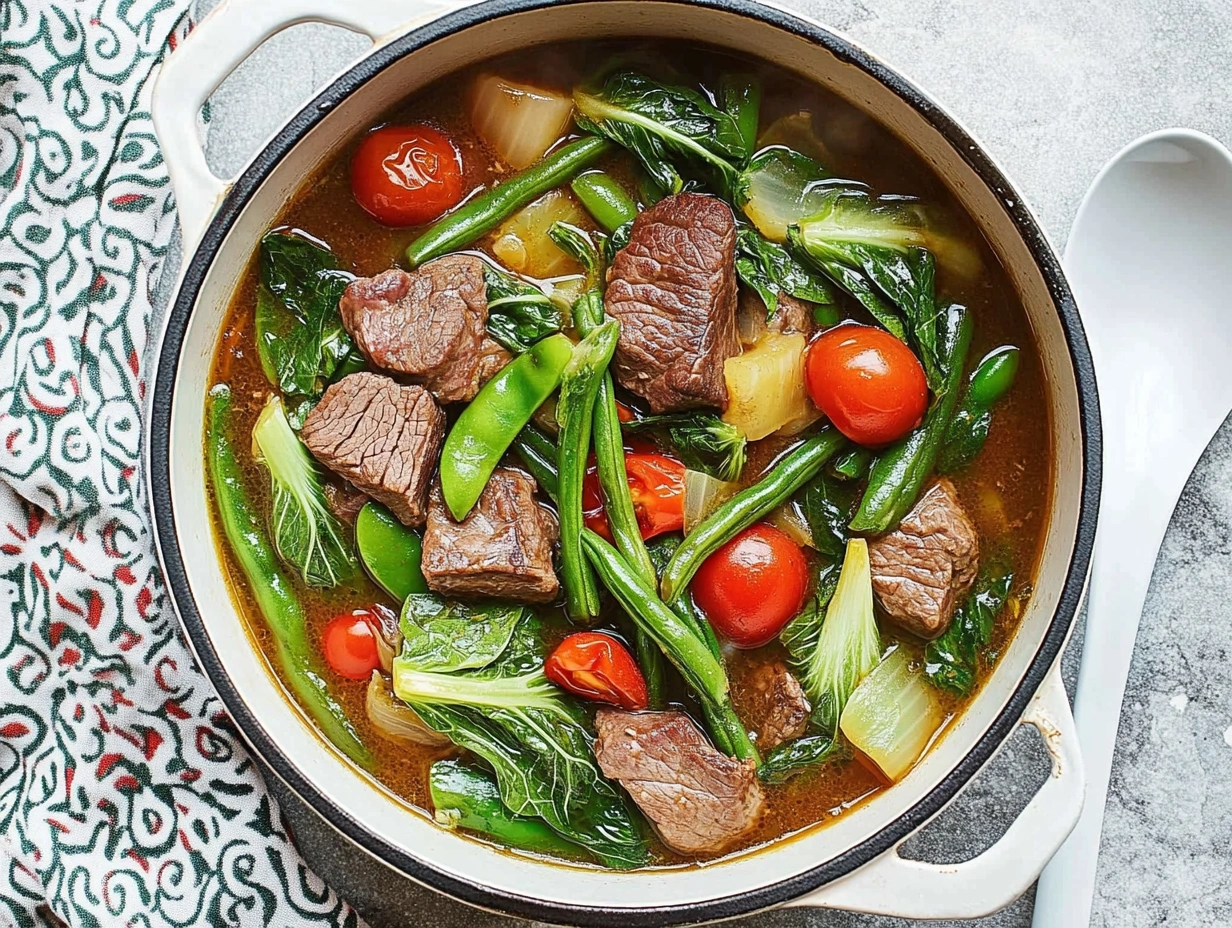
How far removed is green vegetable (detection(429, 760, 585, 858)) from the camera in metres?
2.52

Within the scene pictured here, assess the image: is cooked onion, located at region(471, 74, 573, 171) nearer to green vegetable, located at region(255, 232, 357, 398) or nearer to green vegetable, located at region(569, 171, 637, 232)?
green vegetable, located at region(569, 171, 637, 232)

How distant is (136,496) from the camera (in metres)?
2.61

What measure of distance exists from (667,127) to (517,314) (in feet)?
1.63

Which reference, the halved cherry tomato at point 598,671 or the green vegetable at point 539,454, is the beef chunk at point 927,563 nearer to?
the halved cherry tomato at point 598,671

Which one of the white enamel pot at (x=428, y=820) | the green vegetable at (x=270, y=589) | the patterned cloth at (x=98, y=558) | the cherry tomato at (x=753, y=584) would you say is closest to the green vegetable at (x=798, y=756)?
the white enamel pot at (x=428, y=820)

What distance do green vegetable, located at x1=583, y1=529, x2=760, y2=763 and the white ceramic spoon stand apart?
813mm

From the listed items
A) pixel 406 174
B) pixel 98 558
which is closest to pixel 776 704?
pixel 406 174

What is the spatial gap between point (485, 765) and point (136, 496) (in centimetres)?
97

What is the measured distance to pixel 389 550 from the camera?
2.51m

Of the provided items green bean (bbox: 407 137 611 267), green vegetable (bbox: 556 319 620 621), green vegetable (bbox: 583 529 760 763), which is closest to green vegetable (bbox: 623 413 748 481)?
green vegetable (bbox: 556 319 620 621)

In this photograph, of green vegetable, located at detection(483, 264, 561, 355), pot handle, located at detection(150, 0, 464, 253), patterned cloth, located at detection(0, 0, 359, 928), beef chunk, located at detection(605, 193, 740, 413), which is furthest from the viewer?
patterned cloth, located at detection(0, 0, 359, 928)

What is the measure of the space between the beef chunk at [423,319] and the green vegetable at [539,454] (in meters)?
0.20

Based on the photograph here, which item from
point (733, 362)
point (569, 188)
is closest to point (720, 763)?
point (733, 362)

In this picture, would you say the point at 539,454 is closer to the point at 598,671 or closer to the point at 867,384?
the point at 598,671
